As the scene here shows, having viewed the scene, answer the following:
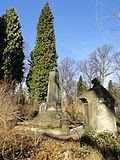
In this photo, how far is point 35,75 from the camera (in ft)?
104

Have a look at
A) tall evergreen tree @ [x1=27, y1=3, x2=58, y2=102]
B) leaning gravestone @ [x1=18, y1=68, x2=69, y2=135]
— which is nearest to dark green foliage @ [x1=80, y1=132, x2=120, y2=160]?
leaning gravestone @ [x1=18, y1=68, x2=69, y2=135]

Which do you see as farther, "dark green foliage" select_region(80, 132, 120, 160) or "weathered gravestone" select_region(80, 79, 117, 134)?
"weathered gravestone" select_region(80, 79, 117, 134)

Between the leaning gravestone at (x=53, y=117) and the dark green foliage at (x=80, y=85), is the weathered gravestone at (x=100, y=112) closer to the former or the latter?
the leaning gravestone at (x=53, y=117)

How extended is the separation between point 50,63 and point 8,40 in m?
5.55

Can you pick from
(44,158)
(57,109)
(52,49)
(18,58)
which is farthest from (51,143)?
(52,49)

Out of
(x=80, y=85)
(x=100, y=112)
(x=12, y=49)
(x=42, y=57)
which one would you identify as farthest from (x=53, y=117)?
(x=80, y=85)

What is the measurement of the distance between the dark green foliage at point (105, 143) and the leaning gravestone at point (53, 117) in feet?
12.9

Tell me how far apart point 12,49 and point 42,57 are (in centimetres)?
421

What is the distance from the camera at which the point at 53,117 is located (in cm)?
1443

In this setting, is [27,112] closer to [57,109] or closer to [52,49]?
[57,109]

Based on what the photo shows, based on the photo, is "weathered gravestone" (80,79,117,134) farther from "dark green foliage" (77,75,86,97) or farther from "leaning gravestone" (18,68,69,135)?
"dark green foliage" (77,75,86,97)

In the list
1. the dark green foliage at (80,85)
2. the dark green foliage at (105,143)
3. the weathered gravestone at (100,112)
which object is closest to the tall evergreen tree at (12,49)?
the weathered gravestone at (100,112)

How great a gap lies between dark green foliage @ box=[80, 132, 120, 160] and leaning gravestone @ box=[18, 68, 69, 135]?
12.9ft

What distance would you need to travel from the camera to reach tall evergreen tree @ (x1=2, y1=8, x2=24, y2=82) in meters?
28.0
